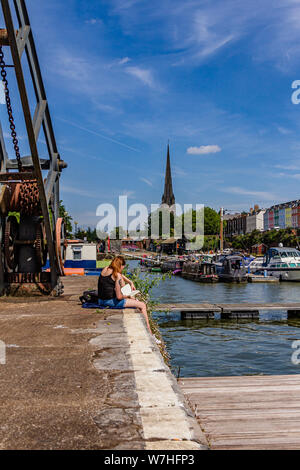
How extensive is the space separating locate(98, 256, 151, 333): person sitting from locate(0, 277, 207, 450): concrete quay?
1653 millimetres

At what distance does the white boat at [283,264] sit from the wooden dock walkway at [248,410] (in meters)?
44.9

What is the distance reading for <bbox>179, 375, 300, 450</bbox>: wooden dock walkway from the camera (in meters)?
4.29

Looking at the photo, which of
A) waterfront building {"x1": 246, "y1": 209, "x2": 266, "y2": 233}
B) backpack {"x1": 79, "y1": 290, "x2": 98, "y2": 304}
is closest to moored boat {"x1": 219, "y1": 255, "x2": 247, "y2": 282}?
backpack {"x1": 79, "y1": 290, "x2": 98, "y2": 304}

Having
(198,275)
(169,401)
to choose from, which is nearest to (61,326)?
(169,401)

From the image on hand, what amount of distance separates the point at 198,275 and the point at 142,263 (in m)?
35.8

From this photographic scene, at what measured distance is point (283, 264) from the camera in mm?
52375

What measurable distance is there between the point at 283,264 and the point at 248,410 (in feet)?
160

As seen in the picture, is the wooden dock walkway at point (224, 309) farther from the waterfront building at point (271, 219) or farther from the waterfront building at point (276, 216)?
the waterfront building at point (271, 219)

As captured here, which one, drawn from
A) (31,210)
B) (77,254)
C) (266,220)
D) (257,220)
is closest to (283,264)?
(77,254)

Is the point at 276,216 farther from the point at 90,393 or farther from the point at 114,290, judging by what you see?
the point at 90,393

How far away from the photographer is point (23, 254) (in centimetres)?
1252

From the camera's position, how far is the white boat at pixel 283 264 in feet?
165

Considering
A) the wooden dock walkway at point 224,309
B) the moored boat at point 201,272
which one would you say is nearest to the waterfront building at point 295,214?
the moored boat at point 201,272

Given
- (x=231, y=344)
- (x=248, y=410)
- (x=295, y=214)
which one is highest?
(x=295, y=214)
